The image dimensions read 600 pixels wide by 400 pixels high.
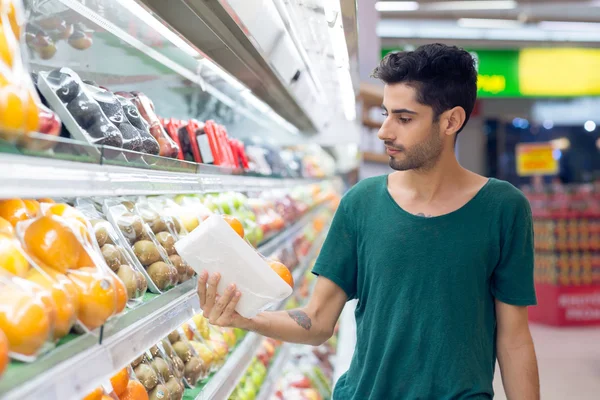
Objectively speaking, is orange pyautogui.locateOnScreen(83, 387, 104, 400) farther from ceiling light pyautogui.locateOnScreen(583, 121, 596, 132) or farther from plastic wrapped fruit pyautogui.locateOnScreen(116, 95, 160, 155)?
ceiling light pyautogui.locateOnScreen(583, 121, 596, 132)

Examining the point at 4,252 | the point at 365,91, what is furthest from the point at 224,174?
the point at 365,91

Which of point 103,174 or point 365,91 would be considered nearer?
point 103,174

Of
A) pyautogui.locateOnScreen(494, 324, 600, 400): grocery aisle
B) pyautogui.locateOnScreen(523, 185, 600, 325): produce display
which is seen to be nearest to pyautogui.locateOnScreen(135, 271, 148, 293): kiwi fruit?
pyautogui.locateOnScreen(494, 324, 600, 400): grocery aisle

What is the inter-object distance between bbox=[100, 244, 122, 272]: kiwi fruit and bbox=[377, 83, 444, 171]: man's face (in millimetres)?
774

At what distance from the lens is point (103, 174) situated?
1065 millimetres

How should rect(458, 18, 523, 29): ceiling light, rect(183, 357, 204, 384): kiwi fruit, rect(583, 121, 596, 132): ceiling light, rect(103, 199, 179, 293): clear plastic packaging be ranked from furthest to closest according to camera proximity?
rect(583, 121, 596, 132): ceiling light, rect(458, 18, 523, 29): ceiling light, rect(183, 357, 204, 384): kiwi fruit, rect(103, 199, 179, 293): clear plastic packaging

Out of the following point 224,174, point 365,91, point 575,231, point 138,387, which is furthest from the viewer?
point 575,231

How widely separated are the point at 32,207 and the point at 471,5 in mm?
8181

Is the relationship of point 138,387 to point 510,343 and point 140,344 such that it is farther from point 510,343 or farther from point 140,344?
point 510,343

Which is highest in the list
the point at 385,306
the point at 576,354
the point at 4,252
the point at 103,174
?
the point at 103,174

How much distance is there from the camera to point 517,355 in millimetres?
1660

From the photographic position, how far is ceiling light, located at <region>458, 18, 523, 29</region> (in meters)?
9.20

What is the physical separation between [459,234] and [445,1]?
7277 mm

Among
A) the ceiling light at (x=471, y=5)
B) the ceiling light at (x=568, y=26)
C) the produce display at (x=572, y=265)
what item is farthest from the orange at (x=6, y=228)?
the ceiling light at (x=568, y=26)
